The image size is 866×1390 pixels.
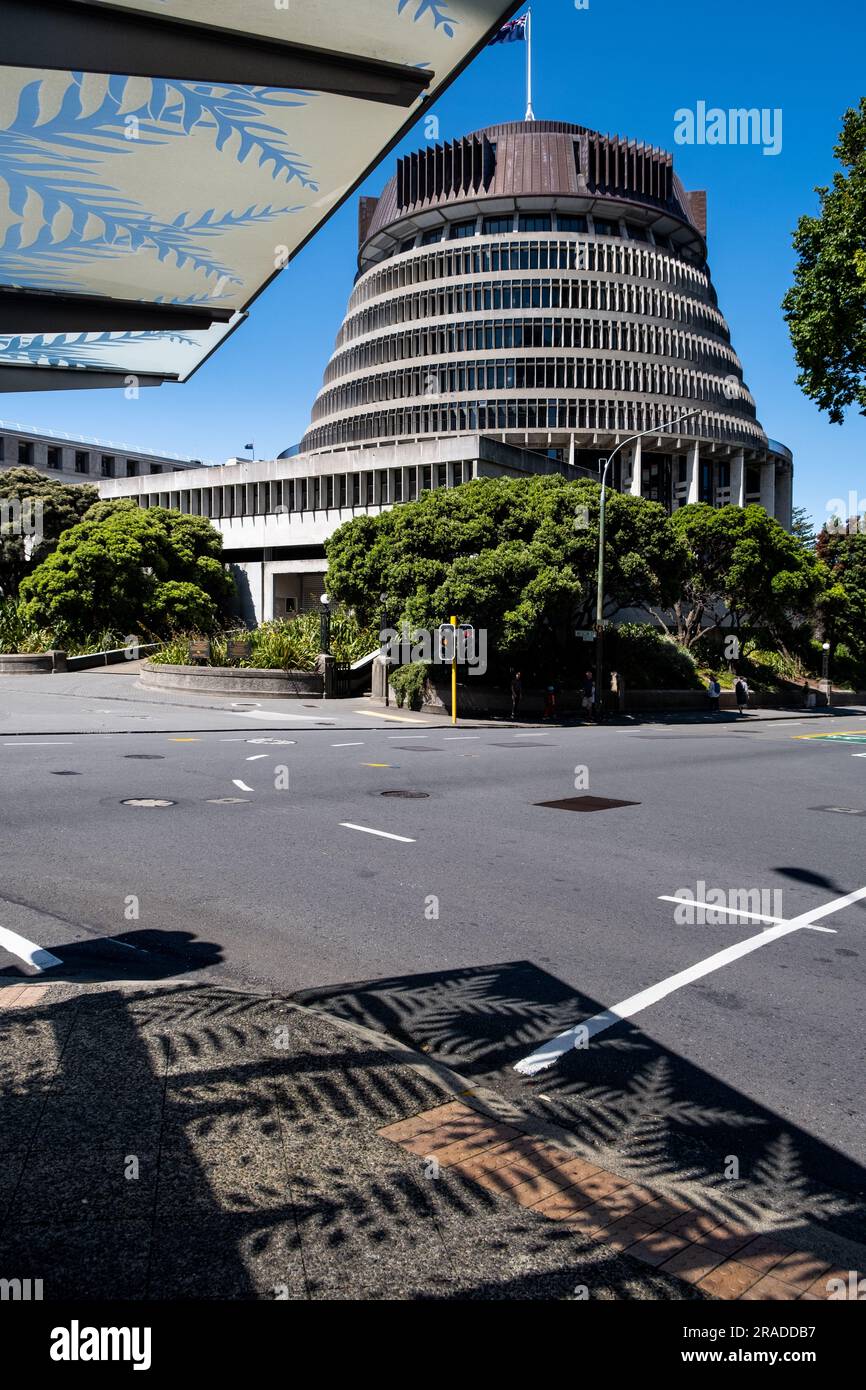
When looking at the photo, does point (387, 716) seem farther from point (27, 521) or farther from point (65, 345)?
point (27, 521)

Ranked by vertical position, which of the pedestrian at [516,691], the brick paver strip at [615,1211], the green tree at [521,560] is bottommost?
the brick paver strip at [615,1211]

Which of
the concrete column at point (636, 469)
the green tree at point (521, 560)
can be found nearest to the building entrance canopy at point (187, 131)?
the green tree at point (521, 560)

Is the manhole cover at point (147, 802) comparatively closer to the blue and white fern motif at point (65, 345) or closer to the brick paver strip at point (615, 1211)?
the blue and white fern motif at point (65, 345)

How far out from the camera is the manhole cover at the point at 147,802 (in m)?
12.1

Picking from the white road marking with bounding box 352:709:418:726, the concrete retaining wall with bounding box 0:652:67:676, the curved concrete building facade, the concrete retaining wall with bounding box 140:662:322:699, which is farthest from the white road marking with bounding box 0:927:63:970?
the curved concrete building facade

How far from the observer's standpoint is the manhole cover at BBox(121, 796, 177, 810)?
12.1 m

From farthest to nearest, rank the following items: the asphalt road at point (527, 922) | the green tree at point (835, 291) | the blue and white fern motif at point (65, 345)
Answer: the green tree at point (835, 291), the asphalt road at point (527, 922), the blue and white fern motif at point (65, 345)

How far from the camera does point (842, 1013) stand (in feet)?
19.0

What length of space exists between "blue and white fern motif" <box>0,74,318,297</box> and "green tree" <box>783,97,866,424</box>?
74.8ft

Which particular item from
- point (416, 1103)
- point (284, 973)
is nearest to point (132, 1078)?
point (416, 1103)

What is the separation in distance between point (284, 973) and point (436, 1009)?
1.10 metres

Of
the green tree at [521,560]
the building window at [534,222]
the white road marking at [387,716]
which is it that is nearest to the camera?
the white road marking at [387,716]

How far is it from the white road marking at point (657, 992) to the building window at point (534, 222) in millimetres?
98467

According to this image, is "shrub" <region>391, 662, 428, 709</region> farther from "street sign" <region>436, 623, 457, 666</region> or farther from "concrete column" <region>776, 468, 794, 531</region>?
"concrete column" <region>776, 468, 794, 531</region>
